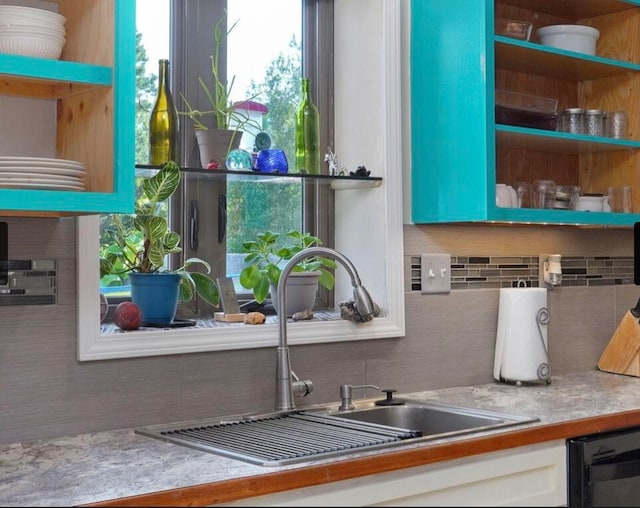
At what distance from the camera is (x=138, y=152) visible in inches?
104

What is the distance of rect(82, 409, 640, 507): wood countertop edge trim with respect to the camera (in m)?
1.65

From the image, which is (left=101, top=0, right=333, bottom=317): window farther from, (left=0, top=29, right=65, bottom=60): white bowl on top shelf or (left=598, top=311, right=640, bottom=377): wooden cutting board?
(left=598, top=311, right=640, bottom=377): wooden cutting board

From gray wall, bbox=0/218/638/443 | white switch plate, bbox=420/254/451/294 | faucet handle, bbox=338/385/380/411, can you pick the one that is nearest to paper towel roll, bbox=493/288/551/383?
gray wall, bbox=0/218/638/443

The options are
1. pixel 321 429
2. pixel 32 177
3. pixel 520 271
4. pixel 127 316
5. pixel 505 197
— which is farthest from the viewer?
pixel 520 271

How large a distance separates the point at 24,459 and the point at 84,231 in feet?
1.75

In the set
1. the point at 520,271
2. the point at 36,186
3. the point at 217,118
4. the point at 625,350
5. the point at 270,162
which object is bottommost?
the point at 625,350

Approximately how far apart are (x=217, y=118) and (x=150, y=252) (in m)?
0.51

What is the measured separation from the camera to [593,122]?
3014 mm

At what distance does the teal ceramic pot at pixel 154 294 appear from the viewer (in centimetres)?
238

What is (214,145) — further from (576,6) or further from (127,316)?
(576,6)

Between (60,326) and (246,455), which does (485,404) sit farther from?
(60,326)

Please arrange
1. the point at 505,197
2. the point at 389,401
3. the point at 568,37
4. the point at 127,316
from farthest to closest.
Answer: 1. the point at 568,37
2. the point at 505,197
3. the point at 389,401
4. the point at 127,316

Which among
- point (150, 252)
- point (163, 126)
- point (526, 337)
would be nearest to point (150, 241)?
point (150, 252)

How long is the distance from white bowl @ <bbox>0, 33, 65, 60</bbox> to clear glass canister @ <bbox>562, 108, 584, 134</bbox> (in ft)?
5.40
